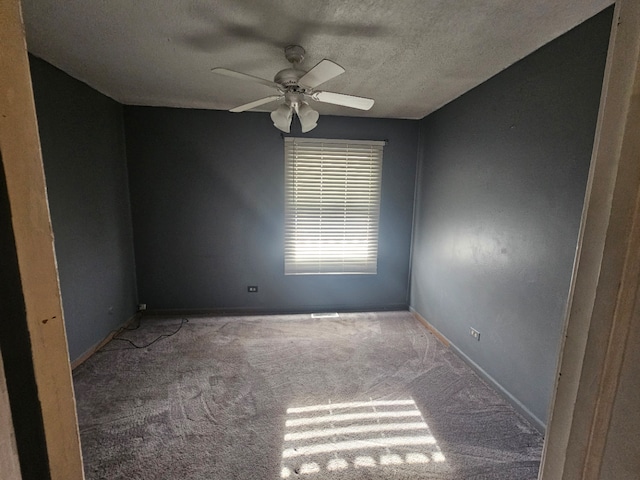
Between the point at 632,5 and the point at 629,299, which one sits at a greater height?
the point at 632,5

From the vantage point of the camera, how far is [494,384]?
91.5 inches

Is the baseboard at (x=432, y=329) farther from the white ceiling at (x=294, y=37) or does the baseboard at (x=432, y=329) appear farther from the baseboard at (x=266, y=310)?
the white ceiling at (x=294, y=37)

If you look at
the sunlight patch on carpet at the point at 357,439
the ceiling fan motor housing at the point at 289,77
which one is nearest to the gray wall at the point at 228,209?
the ceiling fan motor housing at the point at 289,77

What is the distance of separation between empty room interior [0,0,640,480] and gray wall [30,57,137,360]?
0.03 m

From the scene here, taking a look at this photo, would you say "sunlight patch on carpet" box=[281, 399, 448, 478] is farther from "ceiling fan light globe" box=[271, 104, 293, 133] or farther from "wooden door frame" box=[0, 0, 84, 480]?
"ceiling fan light globe" box=[271, 104, 293, 133]

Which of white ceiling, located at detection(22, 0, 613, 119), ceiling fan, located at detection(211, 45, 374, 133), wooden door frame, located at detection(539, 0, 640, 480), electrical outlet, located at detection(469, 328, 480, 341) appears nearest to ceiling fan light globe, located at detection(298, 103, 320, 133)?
ceiling fan, located at detection(211, 45, 374, 133)

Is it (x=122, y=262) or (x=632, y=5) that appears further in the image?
(x=122, y=262)

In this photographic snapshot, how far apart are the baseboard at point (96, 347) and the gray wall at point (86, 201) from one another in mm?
44

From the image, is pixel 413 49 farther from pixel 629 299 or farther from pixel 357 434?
pixel 357 434

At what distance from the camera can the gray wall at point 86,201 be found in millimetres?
2305

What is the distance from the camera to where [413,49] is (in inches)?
77.1

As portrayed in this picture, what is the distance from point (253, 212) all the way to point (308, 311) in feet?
4.76

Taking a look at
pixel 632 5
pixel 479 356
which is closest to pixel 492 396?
pixel 479 356

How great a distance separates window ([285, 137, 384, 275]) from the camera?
138 inches
